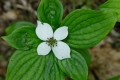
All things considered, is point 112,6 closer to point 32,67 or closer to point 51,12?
point 51,12

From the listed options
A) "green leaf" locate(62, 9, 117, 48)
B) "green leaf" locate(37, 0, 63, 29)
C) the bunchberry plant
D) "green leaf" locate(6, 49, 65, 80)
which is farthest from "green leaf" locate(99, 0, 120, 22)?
"green leaf" locate(6, 49, 65, 80)

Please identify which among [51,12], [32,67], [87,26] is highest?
[51,12]

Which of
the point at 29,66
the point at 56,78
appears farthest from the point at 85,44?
the point at 29,66

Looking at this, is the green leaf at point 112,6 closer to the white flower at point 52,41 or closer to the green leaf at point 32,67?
the white flower at point 52,41

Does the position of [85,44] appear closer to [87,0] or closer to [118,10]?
[118,10]

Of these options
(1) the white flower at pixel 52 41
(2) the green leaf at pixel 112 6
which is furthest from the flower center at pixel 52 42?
(2) the green leaf at pixel 112 6

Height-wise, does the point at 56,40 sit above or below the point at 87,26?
below

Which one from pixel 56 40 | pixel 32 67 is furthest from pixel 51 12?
pixel 32 67
